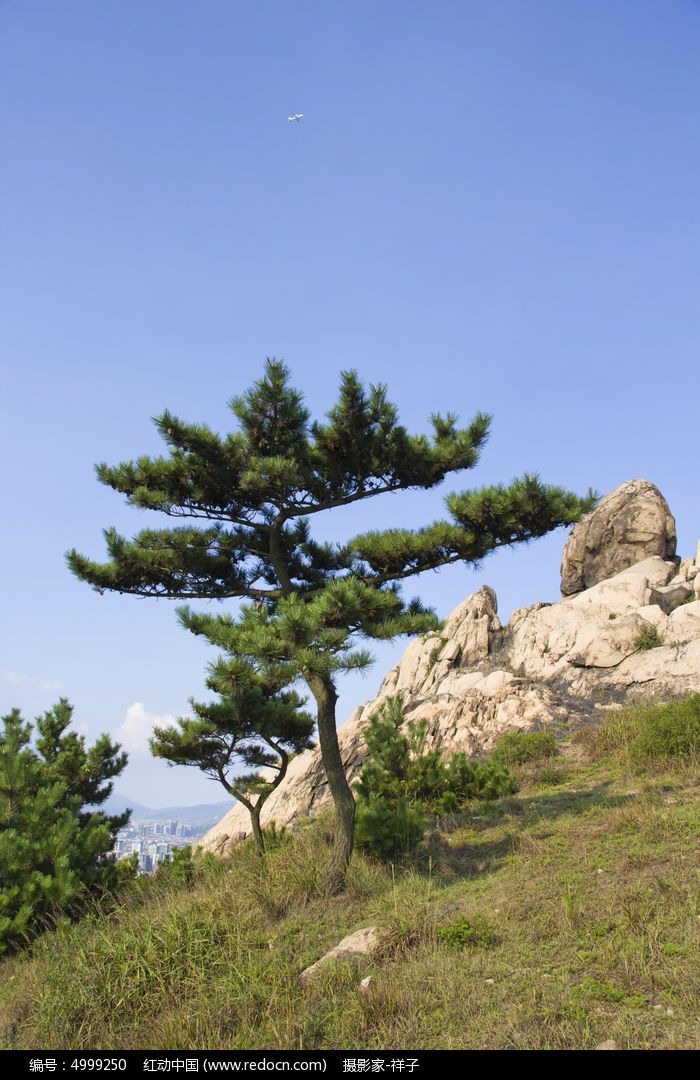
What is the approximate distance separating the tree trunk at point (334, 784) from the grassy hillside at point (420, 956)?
0.30 metres

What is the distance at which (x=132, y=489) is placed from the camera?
34.7ft

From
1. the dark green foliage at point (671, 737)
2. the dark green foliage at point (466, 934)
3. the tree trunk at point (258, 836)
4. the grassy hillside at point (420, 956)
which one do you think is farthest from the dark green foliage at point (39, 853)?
the dark green foliage at point (671, 737)

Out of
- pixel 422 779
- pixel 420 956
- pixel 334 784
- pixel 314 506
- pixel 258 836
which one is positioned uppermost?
pixel 314 506

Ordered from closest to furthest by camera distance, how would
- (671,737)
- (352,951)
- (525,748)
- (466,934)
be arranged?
(466,934), (352,951), (671,737), (525,748)

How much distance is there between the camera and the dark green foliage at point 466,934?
688cm

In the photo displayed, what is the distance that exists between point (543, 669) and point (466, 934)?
45.6 ft

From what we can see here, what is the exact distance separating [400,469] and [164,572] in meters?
4.01

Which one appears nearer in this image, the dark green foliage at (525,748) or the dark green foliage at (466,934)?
the dark green foliage at (466,934)

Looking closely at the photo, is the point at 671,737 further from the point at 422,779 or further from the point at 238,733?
the point at 238,733

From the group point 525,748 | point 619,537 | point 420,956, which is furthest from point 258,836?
point 619,537

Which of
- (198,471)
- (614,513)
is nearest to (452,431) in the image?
(198,471)

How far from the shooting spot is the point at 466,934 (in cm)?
695

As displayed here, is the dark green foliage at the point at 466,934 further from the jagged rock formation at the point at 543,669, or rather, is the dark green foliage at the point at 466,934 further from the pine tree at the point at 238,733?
the jagged rock formation at the point at 543,669
